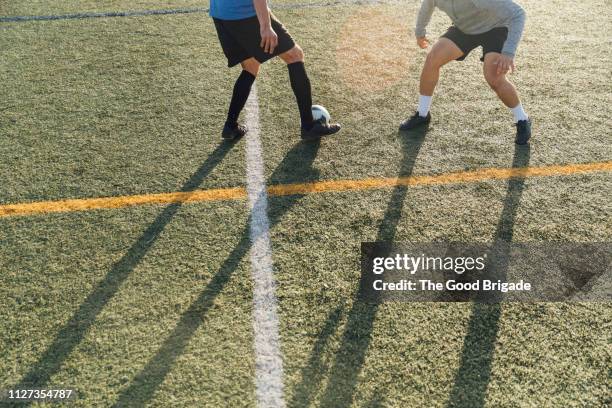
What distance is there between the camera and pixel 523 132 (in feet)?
13.8

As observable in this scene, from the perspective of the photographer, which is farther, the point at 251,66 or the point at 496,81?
the point at 251,66

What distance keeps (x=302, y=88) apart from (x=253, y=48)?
0.49 metres

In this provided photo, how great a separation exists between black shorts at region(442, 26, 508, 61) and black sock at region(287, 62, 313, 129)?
1.14m

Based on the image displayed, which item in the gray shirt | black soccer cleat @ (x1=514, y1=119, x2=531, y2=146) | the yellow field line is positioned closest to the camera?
the yellow field line

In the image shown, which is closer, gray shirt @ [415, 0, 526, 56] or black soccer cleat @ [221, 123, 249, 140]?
gray shirt @ [415, 0, 526, 56]

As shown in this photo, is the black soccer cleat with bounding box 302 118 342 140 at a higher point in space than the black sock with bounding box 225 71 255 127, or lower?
lower

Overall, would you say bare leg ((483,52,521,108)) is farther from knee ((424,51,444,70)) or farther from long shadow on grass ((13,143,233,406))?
long shadow on grass ((13,143,233,406))

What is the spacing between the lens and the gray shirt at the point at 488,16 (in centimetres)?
378

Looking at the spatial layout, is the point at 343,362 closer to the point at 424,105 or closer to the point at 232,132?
the point at 232,132

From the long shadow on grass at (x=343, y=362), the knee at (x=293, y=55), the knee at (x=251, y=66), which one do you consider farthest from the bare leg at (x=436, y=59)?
the long shadow on grass at (x=343, y=362)

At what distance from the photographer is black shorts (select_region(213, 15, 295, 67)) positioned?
149 inches

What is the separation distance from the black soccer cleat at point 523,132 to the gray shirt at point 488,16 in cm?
63

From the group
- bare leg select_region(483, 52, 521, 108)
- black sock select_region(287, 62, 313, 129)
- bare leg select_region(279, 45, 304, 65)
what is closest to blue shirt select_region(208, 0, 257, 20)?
bare leg select_region(279, 45, 304, 65)

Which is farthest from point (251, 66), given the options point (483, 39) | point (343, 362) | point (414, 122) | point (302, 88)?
point (343, 362)
